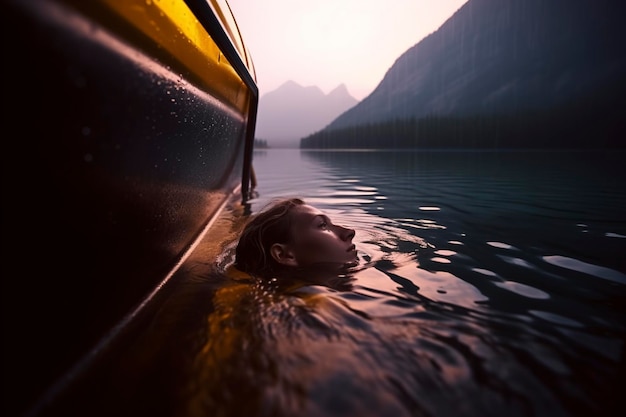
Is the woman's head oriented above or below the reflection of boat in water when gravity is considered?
below

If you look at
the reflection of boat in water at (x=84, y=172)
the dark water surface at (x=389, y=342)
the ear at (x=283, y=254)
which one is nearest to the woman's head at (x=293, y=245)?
the ear at (x=283, y=254)

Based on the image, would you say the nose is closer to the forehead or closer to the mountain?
the forehead

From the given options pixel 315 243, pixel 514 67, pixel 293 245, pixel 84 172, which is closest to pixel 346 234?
pixel 315 243

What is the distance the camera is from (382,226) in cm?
407

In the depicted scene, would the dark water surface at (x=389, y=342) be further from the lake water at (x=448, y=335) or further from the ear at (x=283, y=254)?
the ear at (x=283, y=254)

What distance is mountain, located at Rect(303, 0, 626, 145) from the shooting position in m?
86.6

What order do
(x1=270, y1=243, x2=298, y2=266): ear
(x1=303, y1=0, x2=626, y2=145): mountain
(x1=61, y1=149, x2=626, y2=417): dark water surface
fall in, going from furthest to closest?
1. (x1=303, y1=0, x2=626, y2=145): mountain
2. (x1=270, y1=243, x2=298, y2=266): ear
3. (x1=61, y1=149, x2=626, y2=417): dark water surface

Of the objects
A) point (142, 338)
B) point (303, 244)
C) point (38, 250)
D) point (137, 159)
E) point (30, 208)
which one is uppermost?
point (137, 159)

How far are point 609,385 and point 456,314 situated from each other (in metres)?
0.65

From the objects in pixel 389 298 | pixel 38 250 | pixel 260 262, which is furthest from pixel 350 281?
pixel 38 250

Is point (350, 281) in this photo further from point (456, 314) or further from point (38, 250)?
point (38, 250)

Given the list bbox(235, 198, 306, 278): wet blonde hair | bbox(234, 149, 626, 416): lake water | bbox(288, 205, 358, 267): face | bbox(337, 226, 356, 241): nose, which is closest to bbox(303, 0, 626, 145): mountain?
bbox(234, 149, 626, 416): lake water

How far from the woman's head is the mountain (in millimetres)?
58218

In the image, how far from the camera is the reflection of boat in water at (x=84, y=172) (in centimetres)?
102
